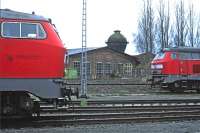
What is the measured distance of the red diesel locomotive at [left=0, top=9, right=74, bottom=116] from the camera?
13016 mm

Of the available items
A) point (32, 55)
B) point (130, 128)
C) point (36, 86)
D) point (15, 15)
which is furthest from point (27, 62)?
point (130, 128)

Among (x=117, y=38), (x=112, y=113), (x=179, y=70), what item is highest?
(x=117, y=38)

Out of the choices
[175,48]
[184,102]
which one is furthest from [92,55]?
[184,102]

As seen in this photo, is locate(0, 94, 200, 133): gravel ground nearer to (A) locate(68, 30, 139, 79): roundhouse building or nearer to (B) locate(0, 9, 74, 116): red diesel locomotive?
(B) locate(0, 9, 74, 116): red diesel locomotive

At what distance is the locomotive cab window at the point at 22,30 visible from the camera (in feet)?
43.1

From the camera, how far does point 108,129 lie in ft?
42.8

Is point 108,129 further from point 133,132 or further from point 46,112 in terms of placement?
point 46,112

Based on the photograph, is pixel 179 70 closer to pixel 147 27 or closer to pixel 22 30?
pixel 22 30

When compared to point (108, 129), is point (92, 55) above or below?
above

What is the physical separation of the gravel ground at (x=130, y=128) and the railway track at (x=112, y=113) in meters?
0.53

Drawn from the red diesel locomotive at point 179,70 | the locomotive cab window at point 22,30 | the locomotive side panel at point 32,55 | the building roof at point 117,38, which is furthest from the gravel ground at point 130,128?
the building roof at point 117,38

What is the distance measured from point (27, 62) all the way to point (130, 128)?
3374 millimetres

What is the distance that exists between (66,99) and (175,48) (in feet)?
61.9

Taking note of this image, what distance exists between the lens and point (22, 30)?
13.4 metres
